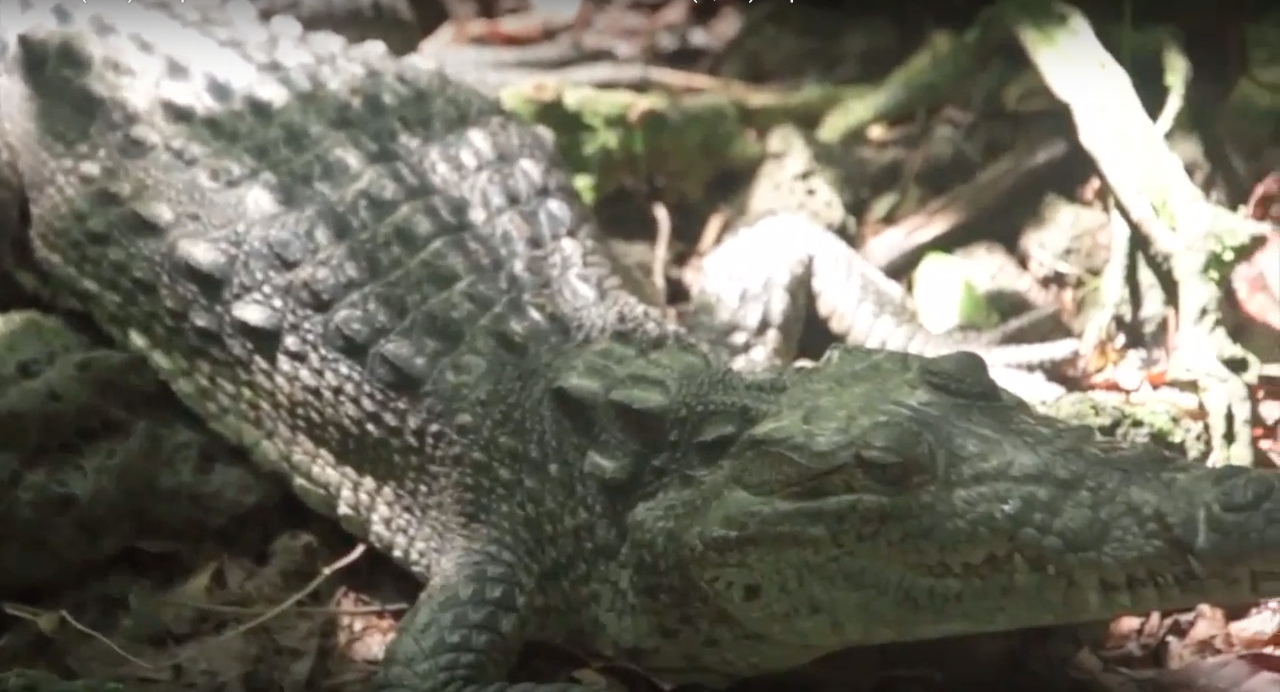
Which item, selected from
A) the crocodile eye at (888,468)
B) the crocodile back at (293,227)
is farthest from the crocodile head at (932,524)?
the crocodile back at (293,227)

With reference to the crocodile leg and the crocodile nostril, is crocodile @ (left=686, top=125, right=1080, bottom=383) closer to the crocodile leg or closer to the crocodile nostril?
the crocodile leg

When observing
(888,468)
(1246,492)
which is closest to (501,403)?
(888,468)

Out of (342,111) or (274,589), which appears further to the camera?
(342,111)

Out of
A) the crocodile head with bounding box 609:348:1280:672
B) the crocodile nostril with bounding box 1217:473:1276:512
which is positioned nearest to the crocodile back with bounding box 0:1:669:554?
the crocodile head with bounding box 609:348:1280:672

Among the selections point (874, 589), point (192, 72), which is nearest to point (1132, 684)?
point (874, 589)

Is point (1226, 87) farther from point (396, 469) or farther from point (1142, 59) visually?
point (396, 469)
